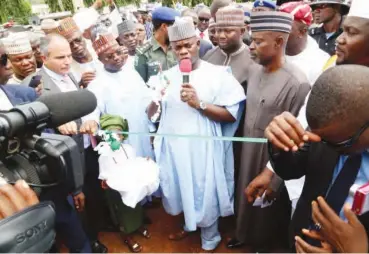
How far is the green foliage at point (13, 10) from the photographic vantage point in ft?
83.3

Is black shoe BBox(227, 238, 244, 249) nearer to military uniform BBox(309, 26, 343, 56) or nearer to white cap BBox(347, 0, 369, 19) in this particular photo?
white cap BBox(347, 0, 369, 19)

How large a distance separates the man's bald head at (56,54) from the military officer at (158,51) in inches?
47.3

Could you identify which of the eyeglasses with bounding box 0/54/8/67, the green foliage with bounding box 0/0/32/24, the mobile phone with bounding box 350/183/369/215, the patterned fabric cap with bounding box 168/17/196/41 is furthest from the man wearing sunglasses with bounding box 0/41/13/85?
the green foliage with bounding box 0/0/32/24

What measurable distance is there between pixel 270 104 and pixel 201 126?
0.63 metres

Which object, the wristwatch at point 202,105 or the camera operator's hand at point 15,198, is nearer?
the camera operator's hand at point 15,198

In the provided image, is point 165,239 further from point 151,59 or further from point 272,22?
point 272,22

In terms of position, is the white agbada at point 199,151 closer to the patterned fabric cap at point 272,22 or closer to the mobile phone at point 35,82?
the patterned fabric cap at point 272,22

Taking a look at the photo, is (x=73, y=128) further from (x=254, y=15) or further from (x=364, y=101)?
(x=364, y=101)

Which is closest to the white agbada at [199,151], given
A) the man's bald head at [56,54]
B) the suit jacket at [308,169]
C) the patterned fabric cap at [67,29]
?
the man's bald head at [56,54]

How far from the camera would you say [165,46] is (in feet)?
13.7

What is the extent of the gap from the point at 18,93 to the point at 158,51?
82.0 inches

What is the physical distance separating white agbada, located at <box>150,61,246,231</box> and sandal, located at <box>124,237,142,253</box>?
57 centimetres

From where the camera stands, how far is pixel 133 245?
3174 mm

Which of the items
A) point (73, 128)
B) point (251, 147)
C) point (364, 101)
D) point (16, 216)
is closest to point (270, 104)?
point (251, 147)
